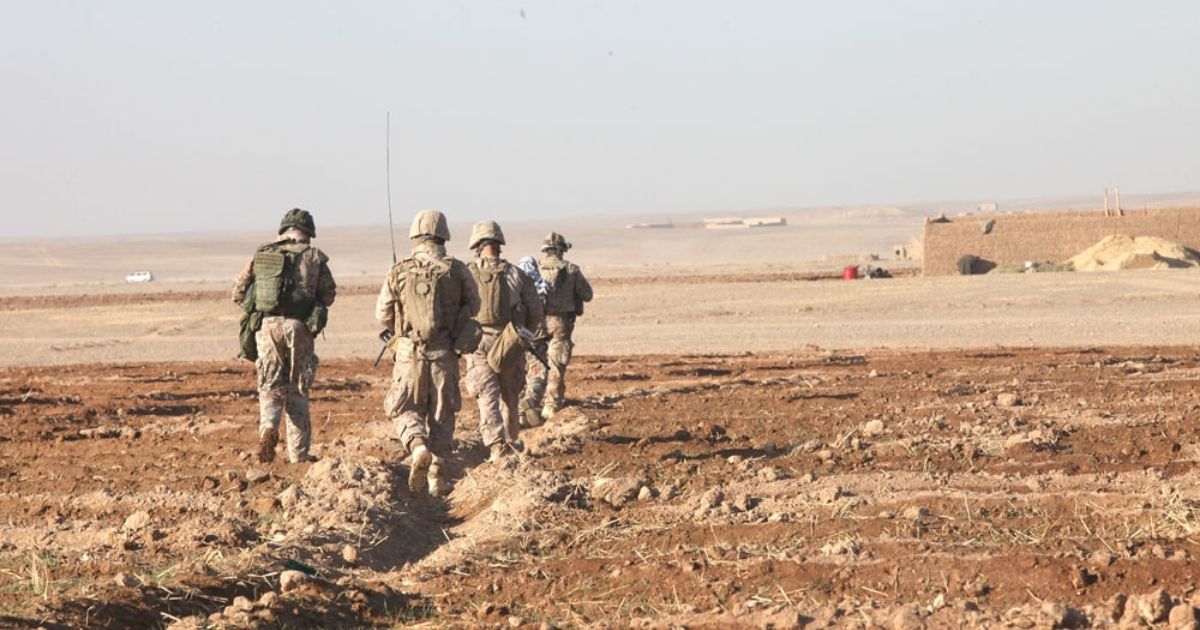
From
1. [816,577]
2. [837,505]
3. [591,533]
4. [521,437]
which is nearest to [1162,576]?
[816,577]

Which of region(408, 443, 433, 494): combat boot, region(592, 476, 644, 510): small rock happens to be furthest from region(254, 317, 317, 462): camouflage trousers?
region(592, 476, 644, 510): small rock

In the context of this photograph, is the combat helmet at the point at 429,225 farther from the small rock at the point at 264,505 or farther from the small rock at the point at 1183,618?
the small rock at the point at 1183,618

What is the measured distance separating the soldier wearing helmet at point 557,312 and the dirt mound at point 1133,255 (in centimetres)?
2380

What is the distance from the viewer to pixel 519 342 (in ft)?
37.1

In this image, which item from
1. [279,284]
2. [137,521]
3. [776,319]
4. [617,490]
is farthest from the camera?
[776,319]

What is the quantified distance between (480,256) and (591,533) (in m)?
3.46

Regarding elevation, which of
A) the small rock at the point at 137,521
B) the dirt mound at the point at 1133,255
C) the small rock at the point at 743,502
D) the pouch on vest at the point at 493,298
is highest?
the pouch on vest at the point at 493,298

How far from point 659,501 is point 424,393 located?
5.51 feet

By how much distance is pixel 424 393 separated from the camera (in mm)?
10320

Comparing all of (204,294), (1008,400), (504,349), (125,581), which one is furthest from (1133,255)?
(125,581)

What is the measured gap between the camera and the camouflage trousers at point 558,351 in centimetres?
1417

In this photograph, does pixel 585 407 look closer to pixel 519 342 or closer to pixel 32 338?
pixel 519 342

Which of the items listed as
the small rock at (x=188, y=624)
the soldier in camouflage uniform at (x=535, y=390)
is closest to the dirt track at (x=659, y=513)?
the small rock at (x=188, y=624)

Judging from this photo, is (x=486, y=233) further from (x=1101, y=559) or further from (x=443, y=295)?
(x=1101, y=559)
